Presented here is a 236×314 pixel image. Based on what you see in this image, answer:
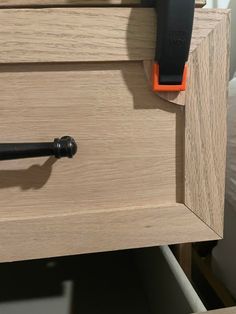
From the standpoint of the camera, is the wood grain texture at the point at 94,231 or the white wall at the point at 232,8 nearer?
the wood grain texture at the point at 94,231

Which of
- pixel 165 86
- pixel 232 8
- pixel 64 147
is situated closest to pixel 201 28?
pixel 165 86

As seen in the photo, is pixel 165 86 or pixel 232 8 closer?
pixel 165 86

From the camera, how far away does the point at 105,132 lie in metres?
0.33

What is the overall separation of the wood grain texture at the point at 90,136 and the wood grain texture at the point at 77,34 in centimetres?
1

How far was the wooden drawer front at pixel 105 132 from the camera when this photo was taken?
0.30 m

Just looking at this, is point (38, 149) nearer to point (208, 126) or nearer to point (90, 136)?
point (90, 136)

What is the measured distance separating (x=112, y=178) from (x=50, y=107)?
9 centimetres

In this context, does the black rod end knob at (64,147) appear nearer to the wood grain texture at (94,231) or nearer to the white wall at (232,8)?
the wood grain texture at (94,231)

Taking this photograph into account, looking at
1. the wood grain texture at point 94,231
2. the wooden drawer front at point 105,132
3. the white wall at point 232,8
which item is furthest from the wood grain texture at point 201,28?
the white wall at point 232,8

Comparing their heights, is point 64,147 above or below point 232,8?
below

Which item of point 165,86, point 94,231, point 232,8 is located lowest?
point 94,231

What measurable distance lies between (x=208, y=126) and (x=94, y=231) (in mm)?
152

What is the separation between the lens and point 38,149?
0.30 m

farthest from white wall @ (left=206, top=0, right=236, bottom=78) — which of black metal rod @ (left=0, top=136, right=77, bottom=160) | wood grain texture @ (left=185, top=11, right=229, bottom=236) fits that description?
black metal rod @ (left=0, top=136, right=77, bottom=160)
